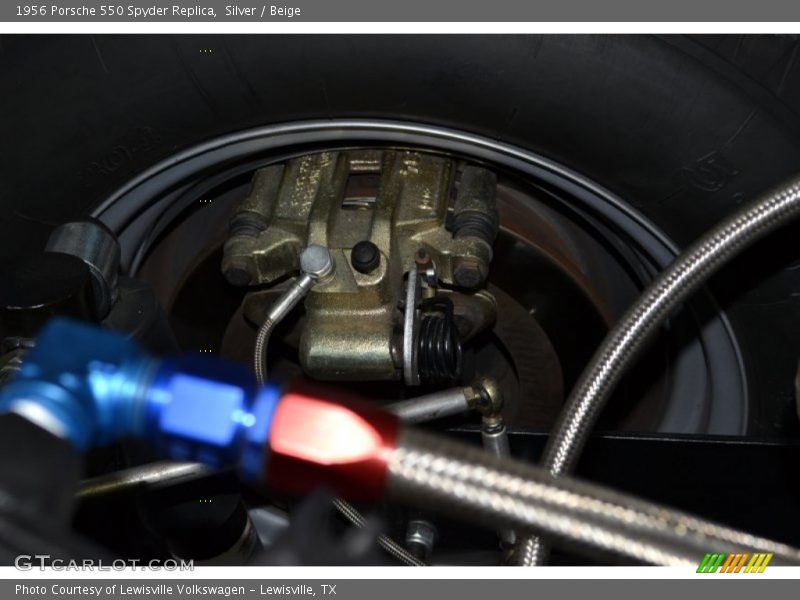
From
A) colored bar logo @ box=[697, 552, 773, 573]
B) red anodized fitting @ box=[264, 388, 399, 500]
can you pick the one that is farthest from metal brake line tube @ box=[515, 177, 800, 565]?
red anodized fitting @ box=[264, 388, 399, 500]

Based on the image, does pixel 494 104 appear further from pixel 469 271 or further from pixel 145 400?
pixel 145 400

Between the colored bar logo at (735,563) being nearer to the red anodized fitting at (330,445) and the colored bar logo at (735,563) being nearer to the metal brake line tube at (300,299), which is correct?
the red anodized fitting at (330,445)

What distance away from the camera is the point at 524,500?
331mm

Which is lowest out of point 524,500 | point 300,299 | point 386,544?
point 524,500

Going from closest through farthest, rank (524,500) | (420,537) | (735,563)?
(524,500) → (735,563) → (420,537)

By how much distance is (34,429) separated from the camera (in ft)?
1.11

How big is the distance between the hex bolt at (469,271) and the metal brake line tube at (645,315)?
225mm

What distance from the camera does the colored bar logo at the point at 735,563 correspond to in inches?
14.9

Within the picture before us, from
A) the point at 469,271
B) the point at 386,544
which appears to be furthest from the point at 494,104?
the point at 386,544

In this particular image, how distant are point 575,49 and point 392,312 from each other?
0.27 metres

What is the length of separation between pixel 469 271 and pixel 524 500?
1.41ft

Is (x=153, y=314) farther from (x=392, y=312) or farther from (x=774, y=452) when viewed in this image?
(x=774, y=452)

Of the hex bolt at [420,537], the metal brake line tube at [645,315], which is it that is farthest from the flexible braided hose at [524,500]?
the hex bolt at [420,537]

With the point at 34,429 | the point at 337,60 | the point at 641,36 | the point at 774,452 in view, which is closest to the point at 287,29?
the point at 337,60
